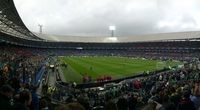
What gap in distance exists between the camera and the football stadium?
716 cm

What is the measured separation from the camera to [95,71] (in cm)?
4862

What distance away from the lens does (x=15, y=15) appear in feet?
141

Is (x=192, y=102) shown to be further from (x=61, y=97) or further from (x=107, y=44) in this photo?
(x=107, y=44)

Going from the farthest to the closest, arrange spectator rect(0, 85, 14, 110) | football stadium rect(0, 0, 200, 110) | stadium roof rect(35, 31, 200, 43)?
1. stadium roof rect(35, 31, 200, 43)
2. football stadium rect(0, 0, 200, 110)
3. spectator rect(0, 85, 14, 110)

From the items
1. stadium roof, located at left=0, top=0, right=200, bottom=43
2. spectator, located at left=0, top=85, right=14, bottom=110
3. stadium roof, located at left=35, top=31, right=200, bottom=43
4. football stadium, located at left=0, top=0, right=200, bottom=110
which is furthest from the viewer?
stadium roof, located at left=35, top=31, right=200, bottom=43

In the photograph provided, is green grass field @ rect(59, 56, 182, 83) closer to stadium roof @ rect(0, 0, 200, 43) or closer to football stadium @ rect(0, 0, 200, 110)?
football stadium @ rect(0, 0, 200, 110)

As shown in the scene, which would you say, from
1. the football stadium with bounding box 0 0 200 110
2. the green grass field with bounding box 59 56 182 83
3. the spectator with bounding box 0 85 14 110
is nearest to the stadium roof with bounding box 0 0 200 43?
the football stadium with bounding box 0 0 200 110

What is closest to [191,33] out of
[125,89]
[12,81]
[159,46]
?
[159,46]

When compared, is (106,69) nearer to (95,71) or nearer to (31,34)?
(95,71)

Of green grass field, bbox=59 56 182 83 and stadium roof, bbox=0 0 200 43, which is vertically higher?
stadium roof, bbox=0 0 200 43

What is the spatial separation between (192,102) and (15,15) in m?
38.5

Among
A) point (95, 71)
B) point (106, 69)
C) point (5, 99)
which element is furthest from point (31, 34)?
point (5, 99)

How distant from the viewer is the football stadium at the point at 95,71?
7.16m

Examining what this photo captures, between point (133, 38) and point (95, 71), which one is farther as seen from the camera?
point (133, 38)
